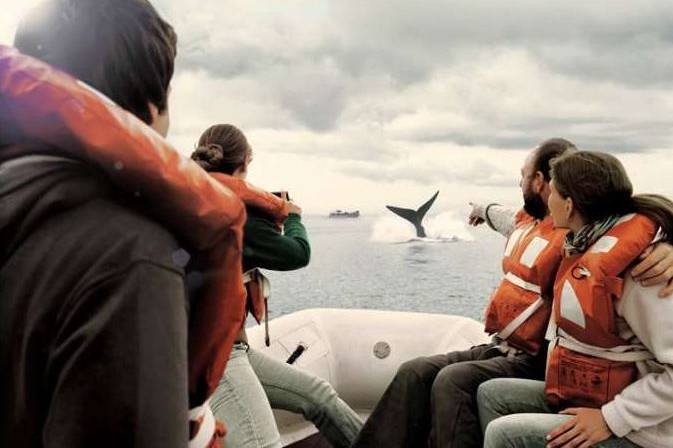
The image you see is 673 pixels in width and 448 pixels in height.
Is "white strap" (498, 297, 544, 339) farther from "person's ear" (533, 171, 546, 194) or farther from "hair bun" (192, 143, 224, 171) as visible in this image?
"hair bun" (192, 143, 224, 171)

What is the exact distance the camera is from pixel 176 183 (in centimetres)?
65

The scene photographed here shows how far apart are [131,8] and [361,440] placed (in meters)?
1.86

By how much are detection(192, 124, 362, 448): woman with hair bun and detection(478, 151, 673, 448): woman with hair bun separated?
0.61 metres

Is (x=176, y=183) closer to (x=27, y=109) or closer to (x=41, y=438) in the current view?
(x=27, y=109)

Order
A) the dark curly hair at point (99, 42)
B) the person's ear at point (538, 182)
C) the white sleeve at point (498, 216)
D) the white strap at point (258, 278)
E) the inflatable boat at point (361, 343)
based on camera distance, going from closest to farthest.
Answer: the dark curly hair at point (99, 42) → the white strap at point (258, 278) → the person's ear at point (538, 182) → the white sleeve at point (498, 216) → the inflatable boat at point (361, 343)

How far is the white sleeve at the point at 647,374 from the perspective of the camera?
1576 mm

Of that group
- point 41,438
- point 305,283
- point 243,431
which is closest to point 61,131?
point 41,438

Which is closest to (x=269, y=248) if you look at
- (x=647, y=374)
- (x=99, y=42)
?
(x=647, y=374)

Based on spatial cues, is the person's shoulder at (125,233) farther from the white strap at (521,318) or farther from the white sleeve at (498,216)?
the white sleeve at (498,216)

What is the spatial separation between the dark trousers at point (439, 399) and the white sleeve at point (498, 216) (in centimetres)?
53

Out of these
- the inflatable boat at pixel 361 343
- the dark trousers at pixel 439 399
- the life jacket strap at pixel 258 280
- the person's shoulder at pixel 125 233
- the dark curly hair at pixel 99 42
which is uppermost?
the dark curly hair at pixel 99 42

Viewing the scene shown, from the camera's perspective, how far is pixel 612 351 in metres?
1.72

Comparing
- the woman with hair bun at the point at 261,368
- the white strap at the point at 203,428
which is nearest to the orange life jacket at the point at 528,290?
the woman with hair bun at the point at 261,368

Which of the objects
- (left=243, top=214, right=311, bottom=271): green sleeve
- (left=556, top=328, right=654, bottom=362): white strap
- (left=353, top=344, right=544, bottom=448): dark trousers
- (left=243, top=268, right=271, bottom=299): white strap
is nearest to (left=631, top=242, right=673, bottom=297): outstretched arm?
(left=556, top=328, right=654, bottom=362): white strap
